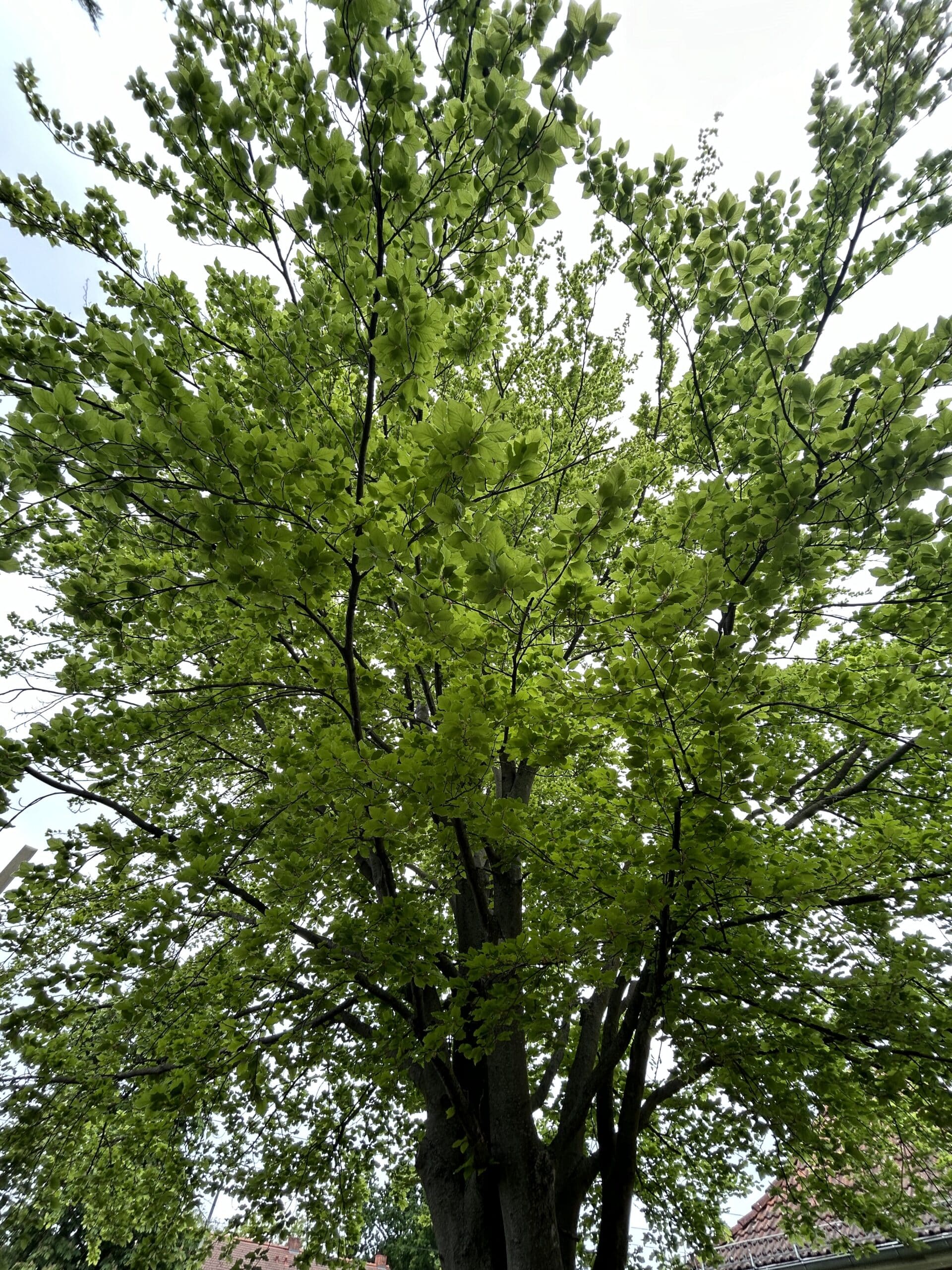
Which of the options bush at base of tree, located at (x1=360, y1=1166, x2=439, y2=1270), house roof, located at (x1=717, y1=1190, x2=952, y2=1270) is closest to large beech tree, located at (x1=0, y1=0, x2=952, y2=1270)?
house roof, located at (x1=717, y1=1190, x2=952, y2=1270)

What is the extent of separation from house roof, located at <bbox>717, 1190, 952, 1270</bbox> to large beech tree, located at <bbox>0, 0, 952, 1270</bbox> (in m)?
2.91

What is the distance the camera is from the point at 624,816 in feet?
11.1

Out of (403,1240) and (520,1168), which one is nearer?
(520,1168)

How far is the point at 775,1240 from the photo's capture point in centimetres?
844

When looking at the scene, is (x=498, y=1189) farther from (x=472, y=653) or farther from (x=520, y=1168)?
(x=472, y=653)

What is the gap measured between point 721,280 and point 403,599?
Answer: 1983 mm

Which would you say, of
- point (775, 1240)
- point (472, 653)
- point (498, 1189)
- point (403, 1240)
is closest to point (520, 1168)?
point (498, 1189)

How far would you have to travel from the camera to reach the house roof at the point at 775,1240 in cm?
649

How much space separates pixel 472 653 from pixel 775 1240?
1152 cm

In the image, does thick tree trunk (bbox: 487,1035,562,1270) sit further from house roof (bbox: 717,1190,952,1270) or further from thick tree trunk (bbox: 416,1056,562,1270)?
house roof (bbox: 717,1190,952,1270)

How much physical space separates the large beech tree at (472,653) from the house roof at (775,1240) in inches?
115

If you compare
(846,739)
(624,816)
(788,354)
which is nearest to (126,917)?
(624,816)

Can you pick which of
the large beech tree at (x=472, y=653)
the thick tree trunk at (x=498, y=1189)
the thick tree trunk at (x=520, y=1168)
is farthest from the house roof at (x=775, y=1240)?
the thick tree trunk at (x=520, y=1168)

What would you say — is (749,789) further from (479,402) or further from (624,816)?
(479,402)
